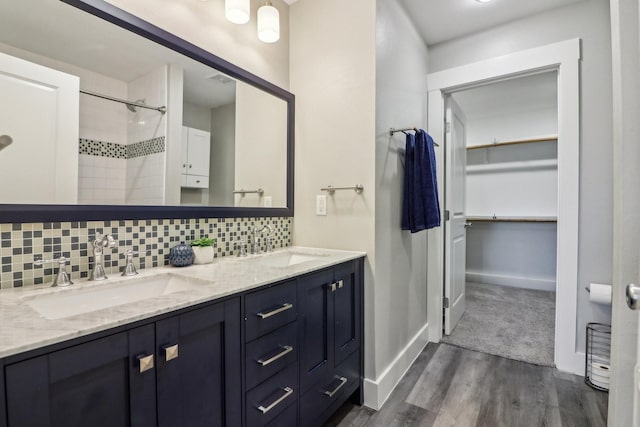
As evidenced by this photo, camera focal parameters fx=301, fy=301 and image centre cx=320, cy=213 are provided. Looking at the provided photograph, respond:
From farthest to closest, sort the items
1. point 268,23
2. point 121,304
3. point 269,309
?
point 268,23
point 269,309
point 121,304

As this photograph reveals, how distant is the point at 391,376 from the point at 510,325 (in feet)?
5.51

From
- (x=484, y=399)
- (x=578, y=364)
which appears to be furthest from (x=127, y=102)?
(x=578, y=364)

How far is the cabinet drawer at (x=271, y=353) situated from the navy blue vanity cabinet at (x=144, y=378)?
0.06 meters

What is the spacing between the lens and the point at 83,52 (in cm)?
116

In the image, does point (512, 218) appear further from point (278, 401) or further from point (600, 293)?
point (278, 401)

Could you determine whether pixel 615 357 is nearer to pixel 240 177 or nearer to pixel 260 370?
pixel 260 370

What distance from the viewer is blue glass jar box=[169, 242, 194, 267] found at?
138 cm

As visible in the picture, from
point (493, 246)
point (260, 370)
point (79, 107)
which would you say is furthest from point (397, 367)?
point (493, 246)

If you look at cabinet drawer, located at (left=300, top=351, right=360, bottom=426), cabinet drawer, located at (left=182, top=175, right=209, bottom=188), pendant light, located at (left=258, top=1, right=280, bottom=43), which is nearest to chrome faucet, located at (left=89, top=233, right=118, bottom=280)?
cabinet drawer, located at (left=182, top=175, right=209, bottom=188)

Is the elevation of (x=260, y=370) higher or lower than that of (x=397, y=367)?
higher

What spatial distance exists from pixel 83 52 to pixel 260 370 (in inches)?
54.3

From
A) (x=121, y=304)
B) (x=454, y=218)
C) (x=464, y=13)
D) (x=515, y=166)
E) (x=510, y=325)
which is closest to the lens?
(x=121, y=304)

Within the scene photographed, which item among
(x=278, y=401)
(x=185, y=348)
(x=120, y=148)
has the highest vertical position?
(x=120, y=148)

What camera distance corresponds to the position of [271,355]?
1.14 meters
